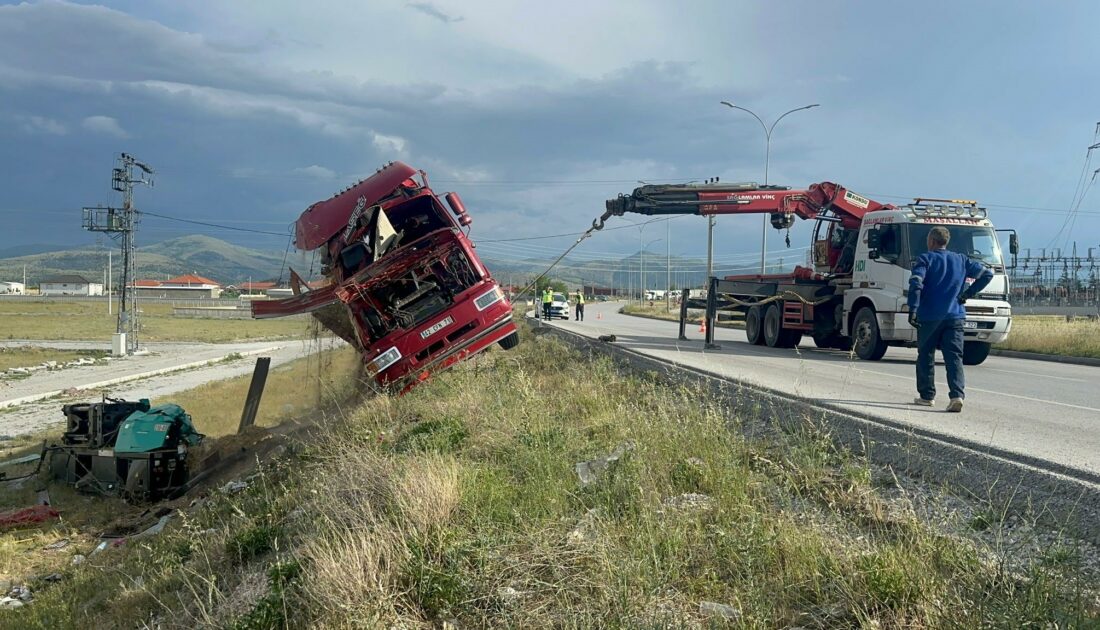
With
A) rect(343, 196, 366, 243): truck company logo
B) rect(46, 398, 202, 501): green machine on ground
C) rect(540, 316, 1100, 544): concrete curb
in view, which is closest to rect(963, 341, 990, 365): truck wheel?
rect(540, 316, 1100, 544): concrete curb

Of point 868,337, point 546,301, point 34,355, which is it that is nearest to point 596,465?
point 868,337

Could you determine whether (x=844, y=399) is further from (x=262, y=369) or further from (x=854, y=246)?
(x=262, y=369)

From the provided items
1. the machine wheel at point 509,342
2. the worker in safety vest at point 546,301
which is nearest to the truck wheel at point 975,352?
the machine wheel at point 509,342

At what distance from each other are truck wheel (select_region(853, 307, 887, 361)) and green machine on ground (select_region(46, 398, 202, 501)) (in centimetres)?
1187

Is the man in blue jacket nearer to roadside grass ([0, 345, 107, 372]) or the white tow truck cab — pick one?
the white tow truck cab

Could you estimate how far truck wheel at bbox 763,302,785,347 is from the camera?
60.3ft

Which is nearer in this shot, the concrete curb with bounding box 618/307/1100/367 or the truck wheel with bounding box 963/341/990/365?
the truck wheel with bounding box 963/341/990/365

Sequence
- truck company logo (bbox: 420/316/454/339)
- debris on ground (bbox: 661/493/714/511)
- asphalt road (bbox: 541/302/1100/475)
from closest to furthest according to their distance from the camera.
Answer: debris on ground (bbox: 661/493/714/511) < asphalt road (bbox: 541/302/1100/475) < truck company logo (bbox: 420/316/454/339)

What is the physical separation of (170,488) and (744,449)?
A: 9.14m

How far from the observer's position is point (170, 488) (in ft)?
36.7

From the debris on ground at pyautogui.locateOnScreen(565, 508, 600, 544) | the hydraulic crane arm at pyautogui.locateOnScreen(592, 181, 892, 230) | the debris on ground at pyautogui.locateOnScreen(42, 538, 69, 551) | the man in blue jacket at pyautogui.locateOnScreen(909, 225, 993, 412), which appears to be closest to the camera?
the debris on ground at pyautogui.locateOnScreen(565, 508, 600, 544)

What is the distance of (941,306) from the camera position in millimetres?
7426

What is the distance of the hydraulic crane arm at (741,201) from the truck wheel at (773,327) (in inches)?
82.6

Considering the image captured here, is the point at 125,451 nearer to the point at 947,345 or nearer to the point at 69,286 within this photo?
the point at 947,345
